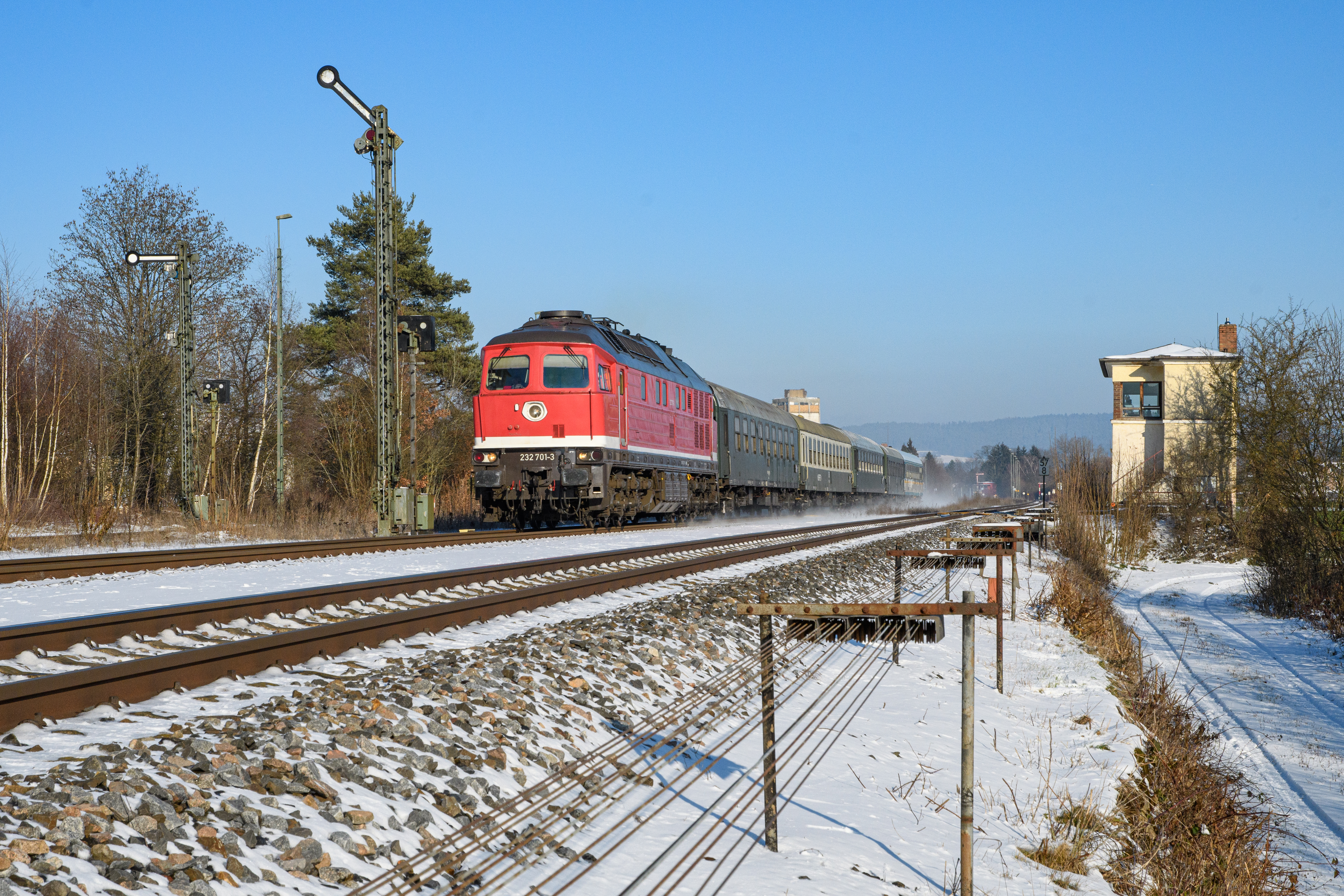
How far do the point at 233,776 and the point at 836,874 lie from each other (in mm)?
2801

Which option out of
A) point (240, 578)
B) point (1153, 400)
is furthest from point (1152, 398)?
point (240, 578)

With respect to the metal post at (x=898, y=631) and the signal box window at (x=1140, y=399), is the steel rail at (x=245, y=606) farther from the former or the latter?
the signal box window at (x=1140, y=399)

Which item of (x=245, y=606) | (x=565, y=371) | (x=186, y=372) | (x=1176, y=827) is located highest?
(x=186, y=372)

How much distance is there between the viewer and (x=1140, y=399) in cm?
5188

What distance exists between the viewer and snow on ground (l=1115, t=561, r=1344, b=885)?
917 cm

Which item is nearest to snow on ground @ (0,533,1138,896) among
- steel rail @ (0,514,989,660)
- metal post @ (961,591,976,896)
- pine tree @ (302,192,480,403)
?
metal post @ (961,591,976,896)

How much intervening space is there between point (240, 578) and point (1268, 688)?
1376 cm

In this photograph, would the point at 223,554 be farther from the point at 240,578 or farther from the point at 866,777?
the point at 866,777

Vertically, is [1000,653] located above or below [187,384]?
below

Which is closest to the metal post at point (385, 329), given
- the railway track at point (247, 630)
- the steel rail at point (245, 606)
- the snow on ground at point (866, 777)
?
the steel rail at point (245, 606)

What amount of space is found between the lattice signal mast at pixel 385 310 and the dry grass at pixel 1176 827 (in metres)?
13.6

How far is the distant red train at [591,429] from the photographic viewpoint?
2011 cm

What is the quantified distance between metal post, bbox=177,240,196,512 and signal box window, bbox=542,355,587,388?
836 centimetres

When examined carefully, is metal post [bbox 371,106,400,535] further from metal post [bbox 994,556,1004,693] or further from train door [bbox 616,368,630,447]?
metal post [bbox 994,556,1004,693]
